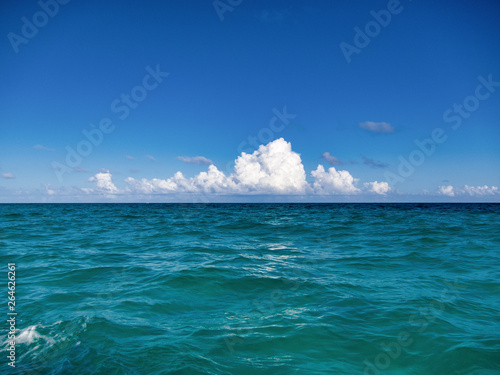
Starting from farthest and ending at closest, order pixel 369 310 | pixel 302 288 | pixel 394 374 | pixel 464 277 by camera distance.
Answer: pixel 464 277
pixel 302 288
pixel 369 310
pixel 394 374

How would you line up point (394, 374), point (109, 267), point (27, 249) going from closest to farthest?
1. point (394, 374)
2. point (109, 267)
3. point (27, 249)

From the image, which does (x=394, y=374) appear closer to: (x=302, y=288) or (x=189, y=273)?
(x=302, y=288)

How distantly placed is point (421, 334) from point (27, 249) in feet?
57.4

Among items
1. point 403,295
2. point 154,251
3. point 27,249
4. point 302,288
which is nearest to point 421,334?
point 403,295

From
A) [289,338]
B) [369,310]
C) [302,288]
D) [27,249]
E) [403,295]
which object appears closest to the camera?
[289,338]

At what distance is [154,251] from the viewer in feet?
47.9

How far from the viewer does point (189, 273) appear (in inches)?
399

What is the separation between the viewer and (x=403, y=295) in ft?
26.6

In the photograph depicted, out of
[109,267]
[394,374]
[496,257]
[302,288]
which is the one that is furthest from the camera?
[496,257]

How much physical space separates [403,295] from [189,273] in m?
6.93

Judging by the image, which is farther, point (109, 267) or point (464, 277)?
point (109, 267)

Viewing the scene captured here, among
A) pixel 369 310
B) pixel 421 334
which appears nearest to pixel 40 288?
pixel 369 310

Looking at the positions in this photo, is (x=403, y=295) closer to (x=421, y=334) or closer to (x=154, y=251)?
(x=421, y=334)

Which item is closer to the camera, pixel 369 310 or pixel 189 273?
pixel 369 310
